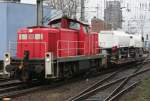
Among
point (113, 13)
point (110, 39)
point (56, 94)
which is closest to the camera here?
point (56, 94)

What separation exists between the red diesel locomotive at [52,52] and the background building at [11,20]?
26.2ft

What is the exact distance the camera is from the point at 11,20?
94.0 ft

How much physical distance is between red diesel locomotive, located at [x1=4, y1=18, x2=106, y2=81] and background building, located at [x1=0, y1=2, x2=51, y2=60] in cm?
799

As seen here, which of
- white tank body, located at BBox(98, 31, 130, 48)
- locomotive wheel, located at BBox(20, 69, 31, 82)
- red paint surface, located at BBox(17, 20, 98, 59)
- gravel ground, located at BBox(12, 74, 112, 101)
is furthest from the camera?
white tank body, located at BBox(98, 31, 130, 48)

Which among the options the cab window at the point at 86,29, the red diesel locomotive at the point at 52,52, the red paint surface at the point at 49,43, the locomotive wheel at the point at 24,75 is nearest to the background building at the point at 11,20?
the cab window at the point at 86,29

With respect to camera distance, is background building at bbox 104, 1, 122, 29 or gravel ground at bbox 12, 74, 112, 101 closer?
gravel ground at bbox 12, 74, 112, 101

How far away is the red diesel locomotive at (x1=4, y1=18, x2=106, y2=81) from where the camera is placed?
17.1 metres

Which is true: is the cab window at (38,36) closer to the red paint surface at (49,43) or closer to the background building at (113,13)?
the red paint surface at (49,43)

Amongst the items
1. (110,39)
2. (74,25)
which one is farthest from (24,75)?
(110,39)

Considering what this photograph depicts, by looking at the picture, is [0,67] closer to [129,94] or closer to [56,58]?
[56,58]

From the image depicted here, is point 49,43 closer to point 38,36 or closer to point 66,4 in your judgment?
point 38,36

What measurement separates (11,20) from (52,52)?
11515 millimetres

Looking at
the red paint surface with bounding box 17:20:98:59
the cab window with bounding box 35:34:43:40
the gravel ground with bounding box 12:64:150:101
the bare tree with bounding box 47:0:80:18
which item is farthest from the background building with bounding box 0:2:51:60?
the bare tree with bounding box 47:0:80:18

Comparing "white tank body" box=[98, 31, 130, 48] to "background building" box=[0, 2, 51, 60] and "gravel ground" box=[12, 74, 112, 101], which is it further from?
"gravel ground" box=[12, 74, 112, 101]
